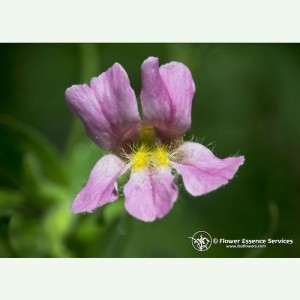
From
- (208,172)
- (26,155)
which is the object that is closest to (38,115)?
(26,155)

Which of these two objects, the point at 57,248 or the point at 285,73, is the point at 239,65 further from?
the point at 57,248

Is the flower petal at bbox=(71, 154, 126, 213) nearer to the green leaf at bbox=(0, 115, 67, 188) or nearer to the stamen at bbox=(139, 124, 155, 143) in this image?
the stamen at bbox=(139, 124, 155, 143)

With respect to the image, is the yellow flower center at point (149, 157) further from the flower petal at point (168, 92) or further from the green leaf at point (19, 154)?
the green leaf at point (19, 154)

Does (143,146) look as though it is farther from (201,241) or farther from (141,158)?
(201,241)

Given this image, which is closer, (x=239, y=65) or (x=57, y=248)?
(x=57, y=248)

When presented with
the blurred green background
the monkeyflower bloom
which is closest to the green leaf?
the blurred green background

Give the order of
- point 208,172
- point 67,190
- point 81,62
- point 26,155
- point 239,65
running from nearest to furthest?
point 208,172 → point 26,155 → point 67,190 → point 81,62 → point 239,65

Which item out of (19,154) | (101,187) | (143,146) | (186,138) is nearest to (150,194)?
(101,187)
